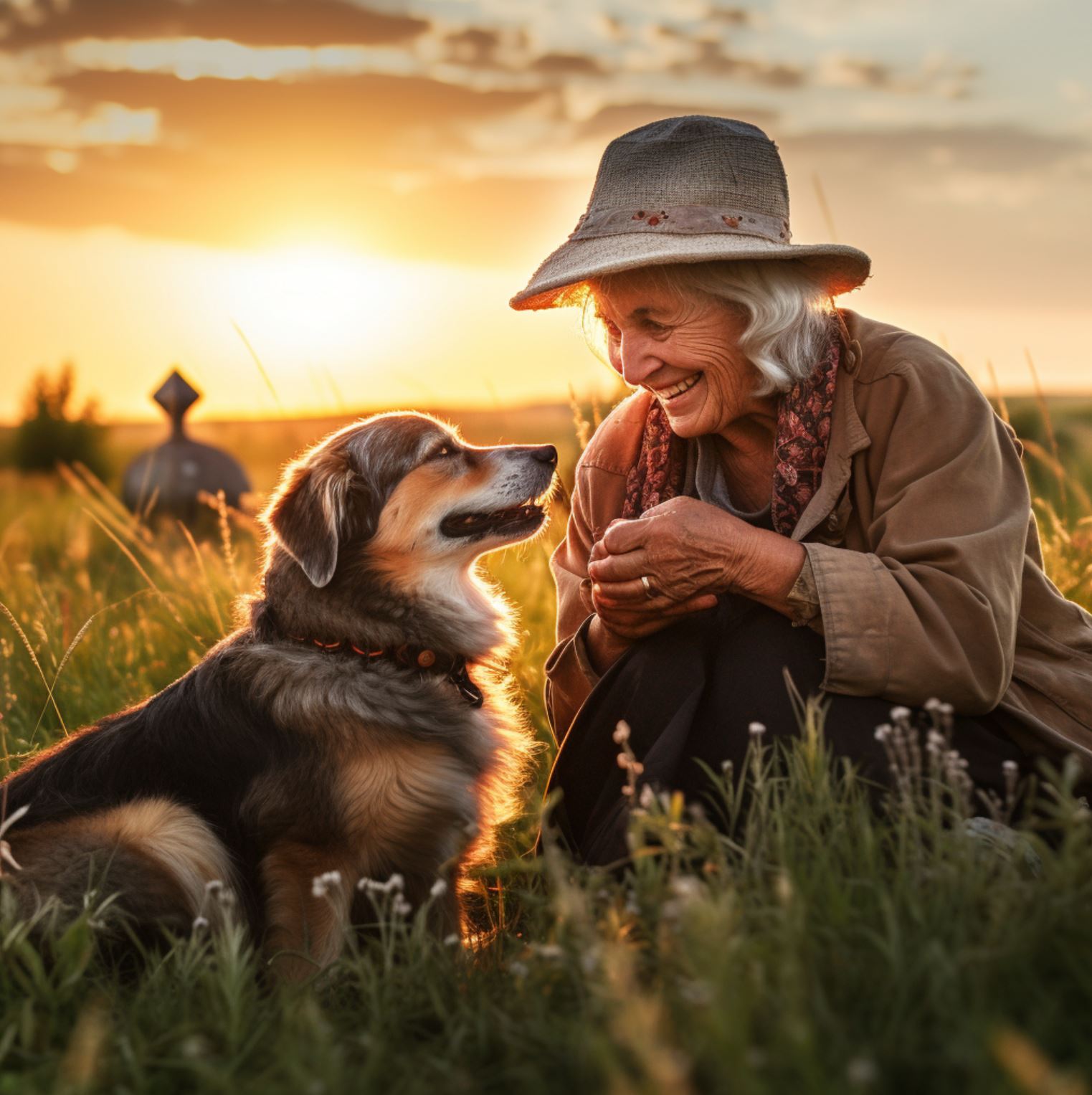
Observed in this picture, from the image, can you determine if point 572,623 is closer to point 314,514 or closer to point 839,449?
point 314,514

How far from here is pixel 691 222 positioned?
298cm

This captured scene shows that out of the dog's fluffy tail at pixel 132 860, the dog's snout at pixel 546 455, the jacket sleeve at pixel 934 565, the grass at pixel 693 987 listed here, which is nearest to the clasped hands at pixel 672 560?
the jacket sleeve at pixel 934 565

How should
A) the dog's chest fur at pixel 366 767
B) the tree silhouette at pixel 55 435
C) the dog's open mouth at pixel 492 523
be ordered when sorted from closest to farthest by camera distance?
the dog's chest fur at pixel 366 767
the dog's open mouth at pixel 492 523
the tree silhouette at pixel 55 435

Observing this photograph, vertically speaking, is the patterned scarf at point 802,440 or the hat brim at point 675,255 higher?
the hat brim at point 675,255

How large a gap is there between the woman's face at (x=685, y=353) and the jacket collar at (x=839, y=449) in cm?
26

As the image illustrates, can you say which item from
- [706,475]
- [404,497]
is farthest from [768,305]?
[404,497]

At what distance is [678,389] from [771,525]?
47 centimetres

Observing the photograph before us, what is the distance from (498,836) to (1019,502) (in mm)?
1867

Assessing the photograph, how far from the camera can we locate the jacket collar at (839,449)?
9.56 feet

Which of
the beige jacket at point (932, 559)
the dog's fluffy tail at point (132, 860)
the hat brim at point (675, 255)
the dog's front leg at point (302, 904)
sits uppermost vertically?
the hat brim at point (675, 255)

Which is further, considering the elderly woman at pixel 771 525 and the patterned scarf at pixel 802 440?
the patterned scarf at pixel 802 440

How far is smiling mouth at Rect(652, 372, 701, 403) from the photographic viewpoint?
124 inches

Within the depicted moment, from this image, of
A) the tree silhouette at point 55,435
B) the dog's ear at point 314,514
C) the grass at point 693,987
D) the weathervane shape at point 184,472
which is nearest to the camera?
the grass at point 693,987

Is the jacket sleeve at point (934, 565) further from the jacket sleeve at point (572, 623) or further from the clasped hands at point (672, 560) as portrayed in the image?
the jacket sleeve at point (572, 623)
